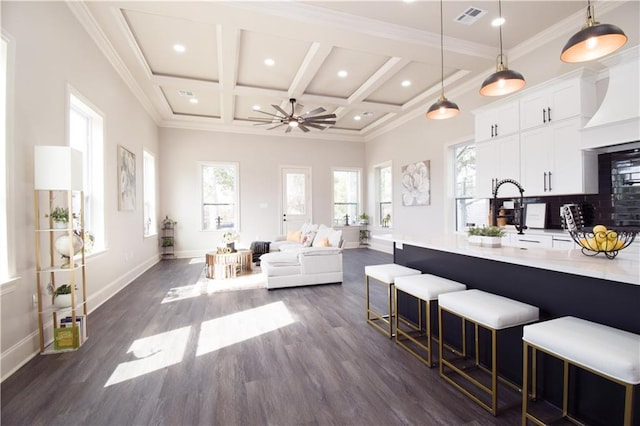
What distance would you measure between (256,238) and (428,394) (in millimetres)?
6849

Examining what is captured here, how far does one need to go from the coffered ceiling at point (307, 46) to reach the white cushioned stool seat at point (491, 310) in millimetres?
3308

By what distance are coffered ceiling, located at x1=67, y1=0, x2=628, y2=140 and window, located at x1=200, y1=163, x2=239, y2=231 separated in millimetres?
2013

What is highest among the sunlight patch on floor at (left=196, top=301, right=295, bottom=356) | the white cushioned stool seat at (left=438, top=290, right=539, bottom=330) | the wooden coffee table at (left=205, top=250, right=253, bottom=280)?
the white cushioned stool seat at (left=438, top=290, right=539, bottom=330)

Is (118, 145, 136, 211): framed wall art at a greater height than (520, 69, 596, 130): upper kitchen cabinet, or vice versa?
(520, 69, 596, 130): upper kitchen cabinet

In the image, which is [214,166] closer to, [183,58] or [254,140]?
[254,140]

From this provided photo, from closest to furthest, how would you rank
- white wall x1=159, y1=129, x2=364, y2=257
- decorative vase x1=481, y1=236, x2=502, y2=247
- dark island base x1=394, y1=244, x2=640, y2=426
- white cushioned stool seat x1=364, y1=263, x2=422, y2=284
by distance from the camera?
dark island base x1=394, y1=244, x2=640, y2=426 → decorative vase x1=481, y1=236, x2=502, y2=247 → white cushioned stool seat x1=364, y1=263, x2=422, y2=284 → white wall x1=159, y1=129, x2=364, y2=257

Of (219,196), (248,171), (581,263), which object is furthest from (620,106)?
(219,196)

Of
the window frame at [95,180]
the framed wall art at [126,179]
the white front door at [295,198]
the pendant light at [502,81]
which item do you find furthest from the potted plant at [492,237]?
the white front door at [295,198]

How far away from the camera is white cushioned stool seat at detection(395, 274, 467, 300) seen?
2.27m

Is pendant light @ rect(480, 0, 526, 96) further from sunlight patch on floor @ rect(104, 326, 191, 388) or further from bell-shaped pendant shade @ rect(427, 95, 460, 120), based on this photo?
sunlight patch on floor @ rect(104, 326, 191, 388)

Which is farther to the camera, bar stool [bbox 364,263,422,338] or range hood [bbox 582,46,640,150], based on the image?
range hood [bbox 582,46,640,150]

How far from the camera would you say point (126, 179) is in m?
5.04

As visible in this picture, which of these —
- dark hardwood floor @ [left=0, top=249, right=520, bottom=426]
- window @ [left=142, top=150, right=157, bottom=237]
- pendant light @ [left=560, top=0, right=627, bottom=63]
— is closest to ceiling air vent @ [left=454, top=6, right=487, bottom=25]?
pendant light @ [left=560, top=0, right=627, bottom=63]

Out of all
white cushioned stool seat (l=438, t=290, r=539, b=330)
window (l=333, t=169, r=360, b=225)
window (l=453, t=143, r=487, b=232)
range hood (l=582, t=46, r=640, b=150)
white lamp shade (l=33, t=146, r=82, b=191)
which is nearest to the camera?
white cushioned stool seat (l=438, t=290, r=539, b=330)
